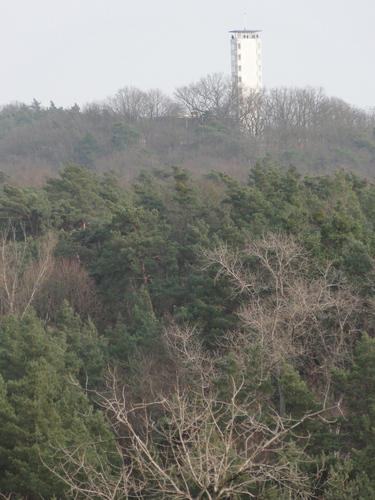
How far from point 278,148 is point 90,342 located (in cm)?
4097

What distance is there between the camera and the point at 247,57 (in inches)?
3236

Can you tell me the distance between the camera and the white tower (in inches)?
3199

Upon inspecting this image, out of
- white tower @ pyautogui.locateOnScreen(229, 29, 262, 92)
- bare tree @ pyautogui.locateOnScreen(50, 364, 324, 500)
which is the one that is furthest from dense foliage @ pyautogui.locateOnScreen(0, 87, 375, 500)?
white tower @ pyautogui.locateOnScreen(229, 29, 262, 92)

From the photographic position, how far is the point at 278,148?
6094cm

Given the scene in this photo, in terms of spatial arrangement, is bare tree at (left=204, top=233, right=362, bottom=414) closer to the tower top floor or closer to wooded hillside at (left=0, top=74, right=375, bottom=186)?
wooded hillside at (left=0, top=74, right=375, bottom=186)

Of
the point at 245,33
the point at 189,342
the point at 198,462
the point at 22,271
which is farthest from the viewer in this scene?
the point at 245,33

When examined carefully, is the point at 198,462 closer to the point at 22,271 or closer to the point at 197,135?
the point at 22,271

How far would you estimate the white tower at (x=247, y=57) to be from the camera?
81.2 m

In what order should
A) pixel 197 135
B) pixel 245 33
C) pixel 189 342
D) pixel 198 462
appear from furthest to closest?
pixel 245 33
pixel 197 135
pixel 189 342
pixel 198 462

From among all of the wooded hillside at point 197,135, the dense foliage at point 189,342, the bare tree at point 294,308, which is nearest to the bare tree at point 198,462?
the dense foliage at point 189,342

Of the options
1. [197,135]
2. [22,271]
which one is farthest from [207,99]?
[22,271]

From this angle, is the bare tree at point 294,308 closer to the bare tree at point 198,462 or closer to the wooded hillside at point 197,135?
the bare tree at point 198,462

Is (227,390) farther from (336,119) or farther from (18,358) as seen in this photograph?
(336,119)

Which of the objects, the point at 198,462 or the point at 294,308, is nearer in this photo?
the point at 198,462
